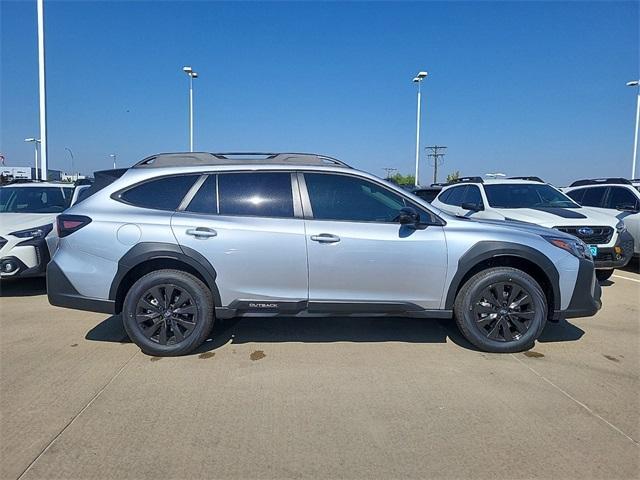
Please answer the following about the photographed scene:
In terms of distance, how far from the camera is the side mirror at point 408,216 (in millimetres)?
3955

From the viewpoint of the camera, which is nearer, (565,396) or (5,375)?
(565,396)

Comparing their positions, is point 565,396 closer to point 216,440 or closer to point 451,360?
point 451,360

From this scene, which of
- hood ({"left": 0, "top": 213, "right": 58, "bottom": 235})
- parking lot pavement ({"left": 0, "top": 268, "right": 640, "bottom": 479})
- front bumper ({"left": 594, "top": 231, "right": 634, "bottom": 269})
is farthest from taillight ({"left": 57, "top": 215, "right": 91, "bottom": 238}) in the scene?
front bumper ({"left": 594, "top": 231, "right": 634, "bottom": 269})

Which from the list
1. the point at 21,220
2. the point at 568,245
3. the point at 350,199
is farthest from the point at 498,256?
the point at 21,220

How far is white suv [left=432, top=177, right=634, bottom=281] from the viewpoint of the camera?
6.69m

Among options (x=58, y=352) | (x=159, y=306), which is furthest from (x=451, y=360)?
(x=58, y=352)

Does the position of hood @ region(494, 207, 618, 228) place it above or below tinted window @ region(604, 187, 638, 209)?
below

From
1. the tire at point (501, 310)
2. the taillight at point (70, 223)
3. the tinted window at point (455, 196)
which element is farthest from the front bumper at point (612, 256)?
the taillight at point (70, 223)

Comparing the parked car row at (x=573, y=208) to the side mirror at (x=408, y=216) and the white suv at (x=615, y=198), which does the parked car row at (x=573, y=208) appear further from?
Answer: the side mirror at (x=408, y=216)

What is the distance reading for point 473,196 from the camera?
8219 mm

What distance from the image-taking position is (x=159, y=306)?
402 cm

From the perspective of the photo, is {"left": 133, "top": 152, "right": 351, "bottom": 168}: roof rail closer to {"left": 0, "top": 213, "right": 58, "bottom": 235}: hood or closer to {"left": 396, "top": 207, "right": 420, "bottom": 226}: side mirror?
{"left": 396, "top": 207, "right": 420, "bottom": 226}: side mirror

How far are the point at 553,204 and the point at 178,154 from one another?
21.0 feet

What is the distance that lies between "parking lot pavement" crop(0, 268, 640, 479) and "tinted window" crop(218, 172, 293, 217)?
1339mm
